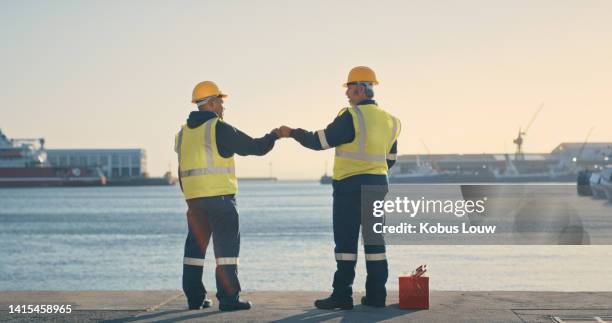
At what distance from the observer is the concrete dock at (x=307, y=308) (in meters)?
8.66

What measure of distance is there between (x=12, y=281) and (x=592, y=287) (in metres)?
18.1

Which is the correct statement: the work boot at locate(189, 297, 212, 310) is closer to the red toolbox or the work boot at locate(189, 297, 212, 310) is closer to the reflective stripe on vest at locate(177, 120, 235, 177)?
the reflective stripe on vest at locate(177, 120, 235, 177)

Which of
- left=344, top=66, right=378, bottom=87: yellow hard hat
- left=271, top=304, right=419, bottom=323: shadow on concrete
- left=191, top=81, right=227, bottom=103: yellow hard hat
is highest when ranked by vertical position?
left=344, top=66, right=378, bottom=87: yellow hard hat

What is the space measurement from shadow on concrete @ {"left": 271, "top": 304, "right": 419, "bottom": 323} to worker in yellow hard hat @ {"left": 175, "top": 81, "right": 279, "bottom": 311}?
72 centimetres

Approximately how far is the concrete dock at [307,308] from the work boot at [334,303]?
70 millimetres

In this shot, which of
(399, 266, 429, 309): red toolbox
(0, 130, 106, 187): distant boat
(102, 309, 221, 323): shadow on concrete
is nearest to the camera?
(102, 309, 221, 323): shadow on concrete

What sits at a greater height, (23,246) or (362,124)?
(362,124)

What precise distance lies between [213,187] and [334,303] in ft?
5.31

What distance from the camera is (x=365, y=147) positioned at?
31.0ft

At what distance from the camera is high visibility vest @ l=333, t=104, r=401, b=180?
30.9 ft

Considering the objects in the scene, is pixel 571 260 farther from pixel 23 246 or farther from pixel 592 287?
pixel 23 246

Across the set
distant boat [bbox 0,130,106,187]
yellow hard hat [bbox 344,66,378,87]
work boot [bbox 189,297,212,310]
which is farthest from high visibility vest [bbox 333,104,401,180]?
distant boat [bbox 0,130,106,187]

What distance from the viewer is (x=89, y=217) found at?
85.1 m

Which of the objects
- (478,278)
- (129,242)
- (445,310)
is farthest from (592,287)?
(129,242)
